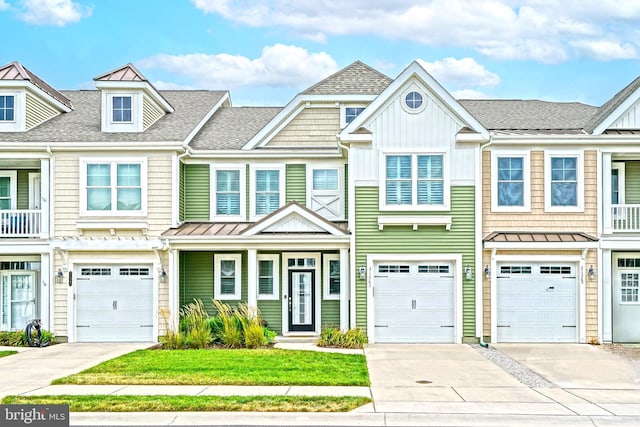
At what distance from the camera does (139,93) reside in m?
22.9

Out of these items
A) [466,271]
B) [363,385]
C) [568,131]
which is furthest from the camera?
[568,131]

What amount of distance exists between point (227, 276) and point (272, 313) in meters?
1.89

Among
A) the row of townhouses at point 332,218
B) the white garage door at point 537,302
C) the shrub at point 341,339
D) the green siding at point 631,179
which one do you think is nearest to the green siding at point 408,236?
the row of townhouses at point 332,218

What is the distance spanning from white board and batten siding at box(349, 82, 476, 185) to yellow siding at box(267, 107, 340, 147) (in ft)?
8.70

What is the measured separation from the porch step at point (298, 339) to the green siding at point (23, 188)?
9282 millimetres

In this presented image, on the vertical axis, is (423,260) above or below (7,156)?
below

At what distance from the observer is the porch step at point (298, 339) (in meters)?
20.6

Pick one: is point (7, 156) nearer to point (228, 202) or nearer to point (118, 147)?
point (118, 147)

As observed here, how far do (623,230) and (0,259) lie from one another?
1904 cm

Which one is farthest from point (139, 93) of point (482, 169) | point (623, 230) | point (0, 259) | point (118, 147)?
point (623, 230)

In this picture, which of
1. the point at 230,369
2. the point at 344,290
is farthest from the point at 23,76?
the point at 230,369

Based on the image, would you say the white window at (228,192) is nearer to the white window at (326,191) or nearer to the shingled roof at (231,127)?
the shingled roof at (231,127)

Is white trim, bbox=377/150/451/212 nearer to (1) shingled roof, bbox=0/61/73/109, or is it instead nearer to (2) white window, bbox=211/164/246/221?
(2) white window, bbox=211/164/246/221

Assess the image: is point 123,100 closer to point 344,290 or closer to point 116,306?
point 116,306
